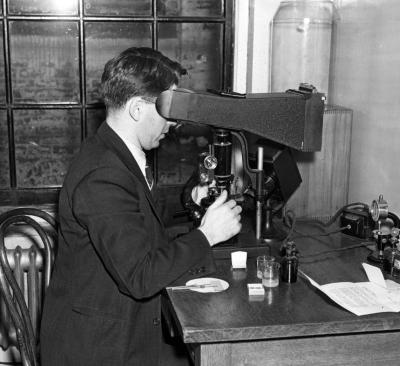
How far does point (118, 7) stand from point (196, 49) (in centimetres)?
37

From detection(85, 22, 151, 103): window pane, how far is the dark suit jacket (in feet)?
3.50

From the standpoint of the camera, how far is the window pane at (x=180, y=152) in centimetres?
297

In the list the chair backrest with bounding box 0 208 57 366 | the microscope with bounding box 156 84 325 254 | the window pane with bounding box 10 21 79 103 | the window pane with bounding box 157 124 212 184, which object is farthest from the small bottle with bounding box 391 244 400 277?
the window pane with bounding box 10 21 79 103

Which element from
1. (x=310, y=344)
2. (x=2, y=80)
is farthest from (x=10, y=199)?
(x=310, y=344)

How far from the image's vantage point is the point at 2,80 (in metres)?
2.79

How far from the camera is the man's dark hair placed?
1787 mm

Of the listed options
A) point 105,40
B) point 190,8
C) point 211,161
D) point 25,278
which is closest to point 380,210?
point 211,161

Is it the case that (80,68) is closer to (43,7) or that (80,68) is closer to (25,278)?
(43,7)

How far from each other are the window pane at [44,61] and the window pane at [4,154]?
102 millimetres

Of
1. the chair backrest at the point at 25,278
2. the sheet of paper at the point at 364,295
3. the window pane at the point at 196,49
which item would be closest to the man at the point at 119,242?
the chair backrest at the point at 25,278

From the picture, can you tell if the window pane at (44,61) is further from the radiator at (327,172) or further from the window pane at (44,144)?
the radiator at (327,172)

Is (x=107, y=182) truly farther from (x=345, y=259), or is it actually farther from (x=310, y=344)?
(x=345, y=259)

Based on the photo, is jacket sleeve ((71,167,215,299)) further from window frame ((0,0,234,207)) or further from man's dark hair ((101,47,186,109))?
window frame ((0,0,234,207))

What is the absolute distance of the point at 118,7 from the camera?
2807 mm
